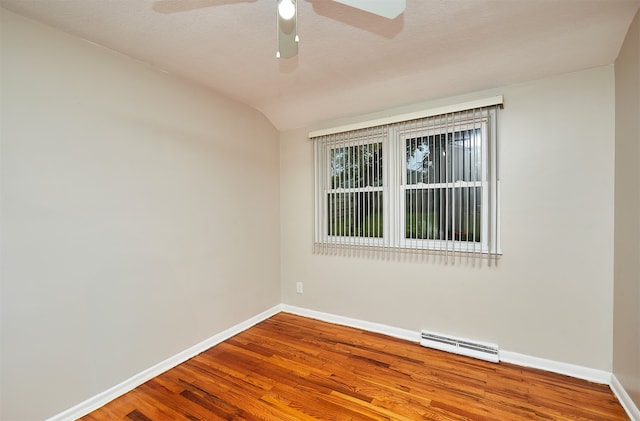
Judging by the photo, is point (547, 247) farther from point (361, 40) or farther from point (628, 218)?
point (361, 40)

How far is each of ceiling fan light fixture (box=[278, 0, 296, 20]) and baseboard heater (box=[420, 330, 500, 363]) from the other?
2707 millimetres

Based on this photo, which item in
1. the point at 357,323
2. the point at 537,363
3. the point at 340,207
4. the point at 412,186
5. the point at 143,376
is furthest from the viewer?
the point at 340,207

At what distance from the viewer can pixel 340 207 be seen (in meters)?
3.22

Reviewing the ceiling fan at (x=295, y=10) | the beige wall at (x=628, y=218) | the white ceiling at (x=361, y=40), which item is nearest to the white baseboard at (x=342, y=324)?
the beige wall at (x=628, y=218)

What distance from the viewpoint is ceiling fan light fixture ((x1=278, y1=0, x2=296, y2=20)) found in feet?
4.03

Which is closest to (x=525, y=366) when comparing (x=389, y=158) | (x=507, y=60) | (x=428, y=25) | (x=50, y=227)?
(x=389, y=158)

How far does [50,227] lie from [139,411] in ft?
4.17

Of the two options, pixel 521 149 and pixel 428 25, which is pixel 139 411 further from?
pixel 521 149

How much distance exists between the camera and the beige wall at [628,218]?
5.46 feet

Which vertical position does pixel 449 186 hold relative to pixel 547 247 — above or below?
above

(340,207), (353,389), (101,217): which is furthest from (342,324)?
(101,217)

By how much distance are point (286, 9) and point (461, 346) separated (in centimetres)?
278

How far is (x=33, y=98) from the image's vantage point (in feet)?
5.47

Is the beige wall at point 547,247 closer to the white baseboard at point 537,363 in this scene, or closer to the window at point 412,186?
the white baseboard at point 537,363
